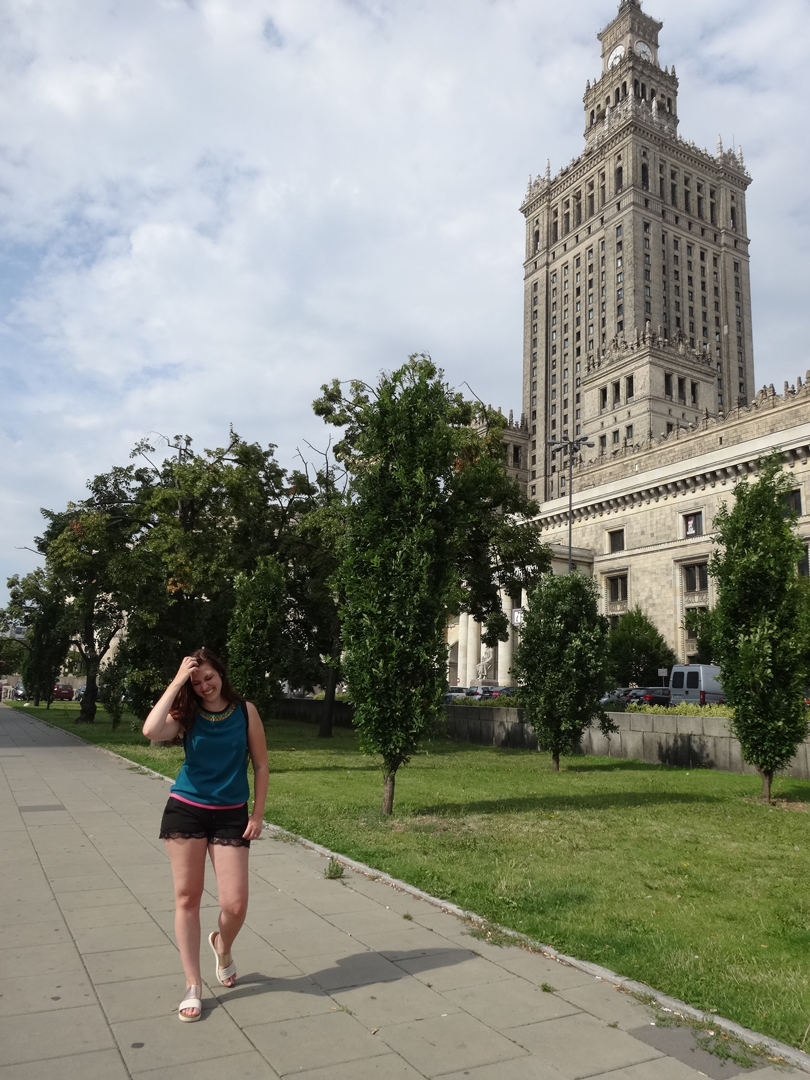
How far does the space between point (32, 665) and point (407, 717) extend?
4531 cm

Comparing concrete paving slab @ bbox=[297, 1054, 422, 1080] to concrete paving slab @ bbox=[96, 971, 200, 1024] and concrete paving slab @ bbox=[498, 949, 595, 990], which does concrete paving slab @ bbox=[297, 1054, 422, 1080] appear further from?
concrete paving slab @ bbox=[498, 949, 595, 990]

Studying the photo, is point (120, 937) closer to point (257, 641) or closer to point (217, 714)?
point (217, 714)

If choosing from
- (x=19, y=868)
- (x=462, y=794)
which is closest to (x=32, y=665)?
(x=462, y=794)

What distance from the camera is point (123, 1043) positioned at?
4.05 metres

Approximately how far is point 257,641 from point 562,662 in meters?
7.56

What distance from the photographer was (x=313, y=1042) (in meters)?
4.11

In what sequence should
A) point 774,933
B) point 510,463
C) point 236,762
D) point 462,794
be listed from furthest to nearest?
1. point 510,463
2. point 462,794
3. point 774,933
4. point 236,762

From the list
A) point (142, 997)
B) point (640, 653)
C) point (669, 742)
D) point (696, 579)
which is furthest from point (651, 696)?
point (142, 997)

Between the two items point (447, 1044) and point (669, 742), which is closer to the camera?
point (447, 1044)

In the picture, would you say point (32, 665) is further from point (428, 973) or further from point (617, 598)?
point (428, 973)

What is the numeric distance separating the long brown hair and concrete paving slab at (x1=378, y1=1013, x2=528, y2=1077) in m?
2.02

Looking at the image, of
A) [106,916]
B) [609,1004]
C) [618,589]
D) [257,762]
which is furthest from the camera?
[618,589]

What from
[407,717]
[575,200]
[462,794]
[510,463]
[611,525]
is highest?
[575,200]

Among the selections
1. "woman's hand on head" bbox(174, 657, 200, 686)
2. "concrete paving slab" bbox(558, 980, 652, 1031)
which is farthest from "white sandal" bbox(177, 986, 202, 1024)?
"concrete paving slab" bbox(558, 980, 652, 1031)
